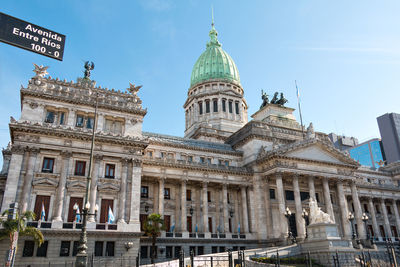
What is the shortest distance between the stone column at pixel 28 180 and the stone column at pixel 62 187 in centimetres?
301

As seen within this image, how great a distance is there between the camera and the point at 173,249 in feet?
151

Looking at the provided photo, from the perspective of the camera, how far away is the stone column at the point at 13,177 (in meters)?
36.2

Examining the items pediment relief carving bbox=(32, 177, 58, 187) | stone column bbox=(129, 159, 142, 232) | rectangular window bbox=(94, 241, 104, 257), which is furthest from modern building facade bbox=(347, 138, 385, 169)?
pediment relief carving bbox=(32, 177, 58, 187)

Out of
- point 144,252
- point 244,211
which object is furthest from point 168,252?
point 244,211

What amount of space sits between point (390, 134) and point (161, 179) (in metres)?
104

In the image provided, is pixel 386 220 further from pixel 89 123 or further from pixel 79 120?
pixel 79 120

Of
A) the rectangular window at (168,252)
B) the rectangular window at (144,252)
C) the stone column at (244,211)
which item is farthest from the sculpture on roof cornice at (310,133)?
the rectangular window at (144,252)

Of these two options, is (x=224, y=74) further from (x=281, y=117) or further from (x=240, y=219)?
(x=240, y=219)

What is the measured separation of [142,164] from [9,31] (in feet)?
128

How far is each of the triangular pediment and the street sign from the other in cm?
4666

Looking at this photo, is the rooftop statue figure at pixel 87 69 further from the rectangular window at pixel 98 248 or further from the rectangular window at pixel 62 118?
the rectangular window at pixel 98 248

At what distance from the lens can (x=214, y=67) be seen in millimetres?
86562

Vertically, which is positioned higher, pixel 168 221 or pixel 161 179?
pixel 161 179

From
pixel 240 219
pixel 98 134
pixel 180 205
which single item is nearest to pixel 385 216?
pixel 240 219
